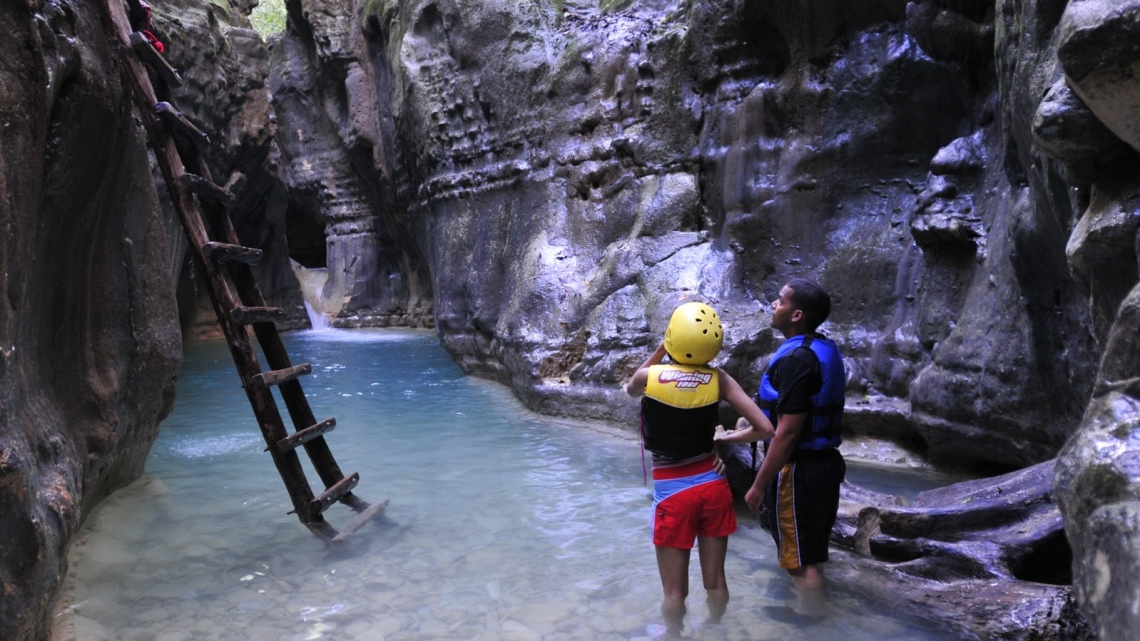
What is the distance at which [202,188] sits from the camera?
172 inches

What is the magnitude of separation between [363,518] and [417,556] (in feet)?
2.14

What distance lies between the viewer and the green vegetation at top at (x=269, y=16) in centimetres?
3338

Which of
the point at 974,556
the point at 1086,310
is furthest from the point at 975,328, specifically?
the point at 974,556

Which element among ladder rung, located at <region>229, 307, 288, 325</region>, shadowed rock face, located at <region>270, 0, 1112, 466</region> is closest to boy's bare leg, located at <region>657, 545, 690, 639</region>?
shadowed rock face, located at <region>270, 0, 1112, 466</region>

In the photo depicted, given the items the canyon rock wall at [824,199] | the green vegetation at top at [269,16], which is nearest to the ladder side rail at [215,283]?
the canyon rock wall at [824,199]

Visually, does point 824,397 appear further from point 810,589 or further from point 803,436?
point 810,589

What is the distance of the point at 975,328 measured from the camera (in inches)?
227

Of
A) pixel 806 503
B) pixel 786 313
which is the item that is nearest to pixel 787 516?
pixel 806 503

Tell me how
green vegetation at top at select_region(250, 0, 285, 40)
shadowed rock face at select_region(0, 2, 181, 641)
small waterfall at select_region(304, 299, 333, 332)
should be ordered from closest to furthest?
shadowed rock face at select_region(0, 2, 181, 641) → small waterfall at select_region(304, 299, 333, 332) → green vegetation at top at select_region(250, 0, 285, 40)

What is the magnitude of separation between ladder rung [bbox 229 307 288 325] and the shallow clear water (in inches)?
50.6

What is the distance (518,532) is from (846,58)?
568 centimetres

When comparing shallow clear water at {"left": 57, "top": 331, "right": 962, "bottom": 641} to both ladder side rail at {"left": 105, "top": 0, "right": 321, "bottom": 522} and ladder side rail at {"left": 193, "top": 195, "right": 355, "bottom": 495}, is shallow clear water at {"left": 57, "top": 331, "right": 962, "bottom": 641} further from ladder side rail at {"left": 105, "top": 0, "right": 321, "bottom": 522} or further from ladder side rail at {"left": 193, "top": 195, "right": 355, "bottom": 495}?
ladder side rail at {"left": 105, "top": 0, "right": 321, "bottom": 522}

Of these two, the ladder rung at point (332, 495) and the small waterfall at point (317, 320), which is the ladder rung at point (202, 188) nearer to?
the ladder rung at point (332, 495)

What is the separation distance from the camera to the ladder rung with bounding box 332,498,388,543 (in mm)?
4602
